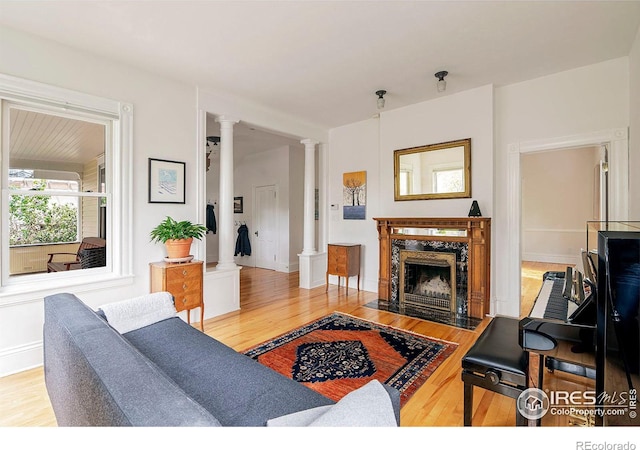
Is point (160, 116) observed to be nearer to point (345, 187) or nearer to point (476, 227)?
point (345, 187)

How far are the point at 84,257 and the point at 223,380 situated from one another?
240 centimetres

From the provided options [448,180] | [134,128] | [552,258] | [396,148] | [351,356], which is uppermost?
[396,148]

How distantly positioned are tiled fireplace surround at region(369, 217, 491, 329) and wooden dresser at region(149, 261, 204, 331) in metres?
2.29

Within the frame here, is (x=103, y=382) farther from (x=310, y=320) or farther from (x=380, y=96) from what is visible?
(x=380, y=96)

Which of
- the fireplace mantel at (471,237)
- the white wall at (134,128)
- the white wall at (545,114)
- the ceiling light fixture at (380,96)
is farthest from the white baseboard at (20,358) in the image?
the white wall at (545,114)

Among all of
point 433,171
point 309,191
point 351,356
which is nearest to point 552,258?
point 433,171

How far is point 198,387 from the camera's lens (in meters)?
1.34

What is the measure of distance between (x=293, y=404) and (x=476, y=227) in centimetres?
314

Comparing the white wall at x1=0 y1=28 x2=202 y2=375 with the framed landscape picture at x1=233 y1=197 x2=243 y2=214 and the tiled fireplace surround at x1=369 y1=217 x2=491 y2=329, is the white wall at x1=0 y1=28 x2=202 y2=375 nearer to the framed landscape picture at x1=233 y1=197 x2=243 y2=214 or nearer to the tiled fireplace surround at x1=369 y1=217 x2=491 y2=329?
the tiled fireplace surround at x1=369 y1=217 x2=491 y2=329

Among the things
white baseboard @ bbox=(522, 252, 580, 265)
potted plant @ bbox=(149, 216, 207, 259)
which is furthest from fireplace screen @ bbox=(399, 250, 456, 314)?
white baseboard @ bbox=(522, 252, 580, 265)

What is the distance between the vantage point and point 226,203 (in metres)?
3.86
